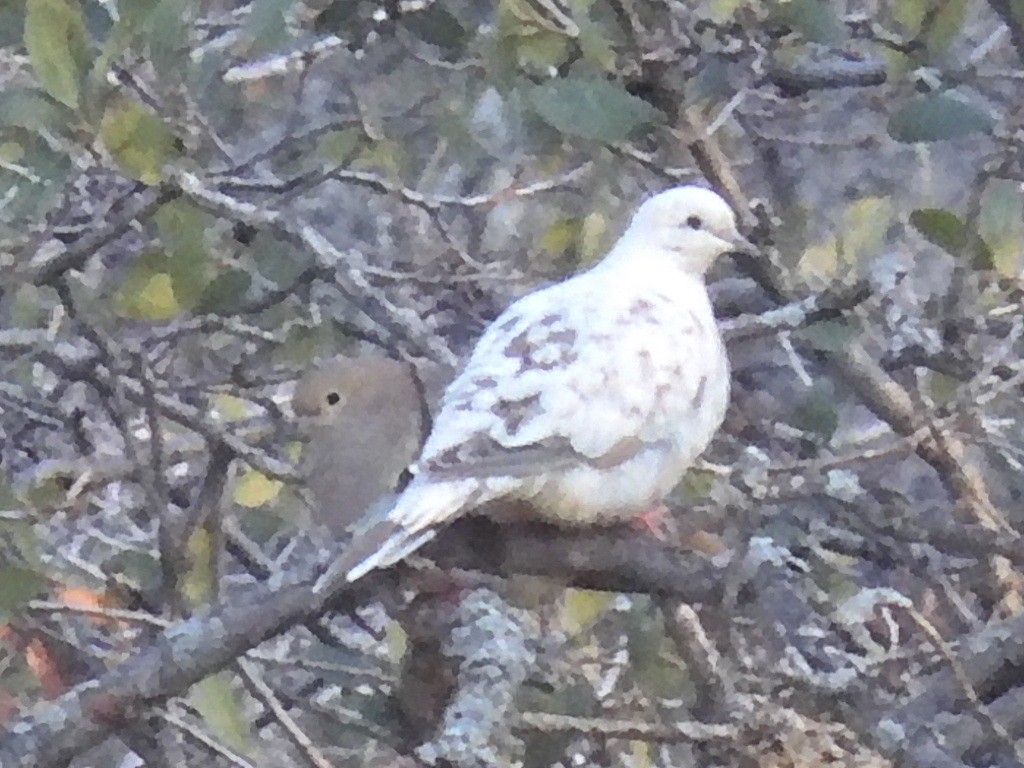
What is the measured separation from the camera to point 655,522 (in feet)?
4.99

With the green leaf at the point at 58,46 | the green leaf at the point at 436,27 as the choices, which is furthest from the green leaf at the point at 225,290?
the green leaf at the point at 436,27

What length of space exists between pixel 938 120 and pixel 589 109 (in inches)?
12.2

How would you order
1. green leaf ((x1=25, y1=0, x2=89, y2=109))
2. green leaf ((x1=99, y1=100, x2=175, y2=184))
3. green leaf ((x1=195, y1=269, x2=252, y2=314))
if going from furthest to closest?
green leaf ((x1=195, y1=269, x2=252, y2=314)) < green leaf ((x1=99, y1=100, x2=175, y2=184)) < green leaf ((x1=25, y1=0, x2=89, y2=109))

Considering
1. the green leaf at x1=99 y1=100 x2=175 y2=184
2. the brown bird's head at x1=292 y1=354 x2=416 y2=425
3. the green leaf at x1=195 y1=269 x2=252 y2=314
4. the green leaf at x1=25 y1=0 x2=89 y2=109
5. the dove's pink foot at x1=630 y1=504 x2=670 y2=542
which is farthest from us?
the brown bird's head at x1=292 y1=354 x2=416 y2=425

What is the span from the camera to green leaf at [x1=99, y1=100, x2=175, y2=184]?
1.24 metres

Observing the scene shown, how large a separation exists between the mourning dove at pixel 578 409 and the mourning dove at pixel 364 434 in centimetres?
15

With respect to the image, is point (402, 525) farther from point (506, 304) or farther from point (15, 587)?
point (506, 304)

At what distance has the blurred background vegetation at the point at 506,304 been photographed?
4.40 ft

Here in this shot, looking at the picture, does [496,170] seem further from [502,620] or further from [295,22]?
[502,620]

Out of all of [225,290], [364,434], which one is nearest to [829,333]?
[364,434]

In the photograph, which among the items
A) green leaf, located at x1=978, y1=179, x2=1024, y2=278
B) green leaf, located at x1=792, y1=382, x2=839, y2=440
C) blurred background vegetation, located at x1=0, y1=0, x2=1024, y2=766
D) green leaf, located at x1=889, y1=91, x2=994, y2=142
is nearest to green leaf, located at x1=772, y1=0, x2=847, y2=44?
blurred background vegetation, located at x1=0, y1=0, x2=1024, y2=766

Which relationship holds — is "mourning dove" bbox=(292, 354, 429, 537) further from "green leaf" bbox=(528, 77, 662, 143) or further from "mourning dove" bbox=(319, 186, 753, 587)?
"green leaf" bbox=(528, 77, 662, 143)

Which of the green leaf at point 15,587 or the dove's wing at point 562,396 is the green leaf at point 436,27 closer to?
the dove's wing at point 562,396

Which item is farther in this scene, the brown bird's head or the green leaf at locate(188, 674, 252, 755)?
the brown bird's head
